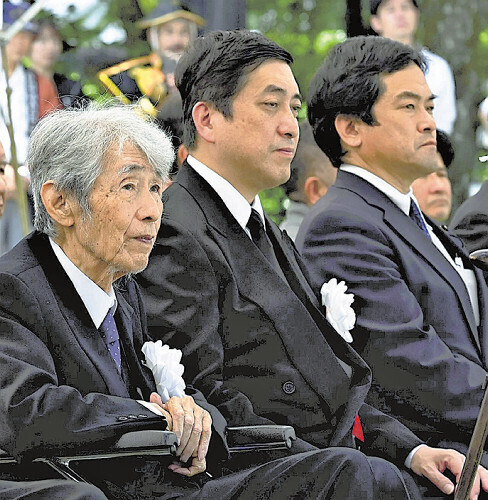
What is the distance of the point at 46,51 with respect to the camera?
28.0 feet

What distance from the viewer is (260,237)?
4145mm

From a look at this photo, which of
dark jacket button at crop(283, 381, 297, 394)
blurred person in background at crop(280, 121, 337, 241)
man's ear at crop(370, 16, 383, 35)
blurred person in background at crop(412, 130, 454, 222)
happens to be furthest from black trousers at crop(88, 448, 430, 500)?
man's ear at crop(370, 16, 383, 35)

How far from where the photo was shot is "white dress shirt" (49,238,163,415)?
351 cm

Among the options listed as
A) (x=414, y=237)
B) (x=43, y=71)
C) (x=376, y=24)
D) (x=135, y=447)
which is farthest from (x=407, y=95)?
(x=376, y=24)

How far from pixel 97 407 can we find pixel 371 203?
1.79 m

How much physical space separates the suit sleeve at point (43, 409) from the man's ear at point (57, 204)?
15.4 inches

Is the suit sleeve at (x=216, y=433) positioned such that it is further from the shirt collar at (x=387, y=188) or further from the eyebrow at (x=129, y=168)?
the shirt collar at (x=387, y=188)

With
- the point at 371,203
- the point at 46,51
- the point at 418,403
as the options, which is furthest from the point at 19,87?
the point at 418,403

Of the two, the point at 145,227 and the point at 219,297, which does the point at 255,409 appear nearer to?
the point at 219,297

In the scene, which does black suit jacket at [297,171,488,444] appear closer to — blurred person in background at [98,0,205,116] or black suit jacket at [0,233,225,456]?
black suit jacket at [0,233,225,456]

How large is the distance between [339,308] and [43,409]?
137 cm

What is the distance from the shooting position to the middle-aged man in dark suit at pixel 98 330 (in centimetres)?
315

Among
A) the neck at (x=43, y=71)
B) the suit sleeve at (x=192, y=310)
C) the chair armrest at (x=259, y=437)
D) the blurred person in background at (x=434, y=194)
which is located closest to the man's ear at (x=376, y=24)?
the neck at (x=43, y=71)

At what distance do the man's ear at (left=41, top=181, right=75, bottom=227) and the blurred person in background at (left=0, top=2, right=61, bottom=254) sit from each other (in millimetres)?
3097
